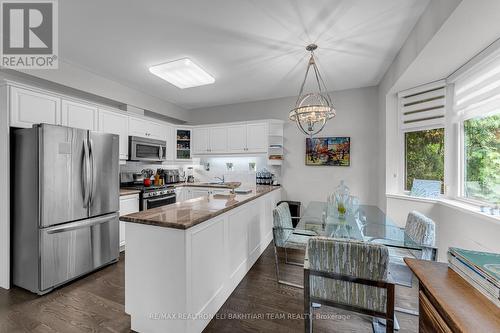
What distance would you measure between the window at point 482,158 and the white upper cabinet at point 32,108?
4.90 metres

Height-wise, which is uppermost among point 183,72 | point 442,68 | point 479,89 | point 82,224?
point 183,72

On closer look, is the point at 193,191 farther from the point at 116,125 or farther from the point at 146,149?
the point at 116,125

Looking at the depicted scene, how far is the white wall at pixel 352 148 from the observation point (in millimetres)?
3893

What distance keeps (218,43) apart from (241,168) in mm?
2822

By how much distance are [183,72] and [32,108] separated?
72.0 inches

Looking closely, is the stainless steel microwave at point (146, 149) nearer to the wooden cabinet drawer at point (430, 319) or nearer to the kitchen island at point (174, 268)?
the kitchen island at point (174, 268)

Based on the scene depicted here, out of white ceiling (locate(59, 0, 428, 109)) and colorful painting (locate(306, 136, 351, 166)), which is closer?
white ceiling (locate(59, 0, 428, 109))

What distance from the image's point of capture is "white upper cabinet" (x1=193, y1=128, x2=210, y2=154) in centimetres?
490

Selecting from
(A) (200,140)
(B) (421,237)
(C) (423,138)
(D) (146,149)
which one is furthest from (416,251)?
(A) (200,140)

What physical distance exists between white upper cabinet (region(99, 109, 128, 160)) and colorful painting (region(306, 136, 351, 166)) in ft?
11.3

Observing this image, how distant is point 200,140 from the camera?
4957 millimetres

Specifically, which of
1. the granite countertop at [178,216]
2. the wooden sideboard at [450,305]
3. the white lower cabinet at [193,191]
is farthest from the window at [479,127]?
the white lower cabinet at [193,191]

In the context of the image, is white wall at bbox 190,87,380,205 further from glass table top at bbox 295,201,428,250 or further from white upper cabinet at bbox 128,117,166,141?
white upper cabinet at bbox 128,117,166,141

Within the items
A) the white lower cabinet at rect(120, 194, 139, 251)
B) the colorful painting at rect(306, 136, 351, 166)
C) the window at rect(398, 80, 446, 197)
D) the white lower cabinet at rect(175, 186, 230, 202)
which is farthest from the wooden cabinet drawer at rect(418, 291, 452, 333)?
the white lower cabinet at rect(175, 186, 230, 202)
